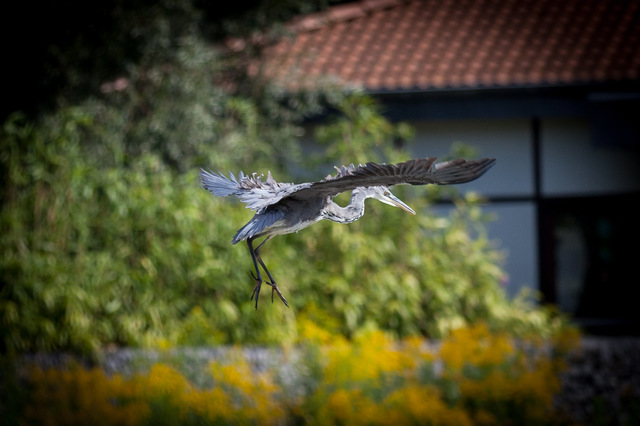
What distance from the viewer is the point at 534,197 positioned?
7379 millimetres

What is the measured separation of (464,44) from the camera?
7.93 metres

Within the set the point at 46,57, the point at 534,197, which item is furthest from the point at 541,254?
the point at 46,57

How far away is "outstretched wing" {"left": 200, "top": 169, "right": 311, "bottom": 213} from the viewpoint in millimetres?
1351

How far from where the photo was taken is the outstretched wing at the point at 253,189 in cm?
135

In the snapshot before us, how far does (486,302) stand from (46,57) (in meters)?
3.78

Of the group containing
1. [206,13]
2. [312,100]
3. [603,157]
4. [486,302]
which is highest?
[206,13]

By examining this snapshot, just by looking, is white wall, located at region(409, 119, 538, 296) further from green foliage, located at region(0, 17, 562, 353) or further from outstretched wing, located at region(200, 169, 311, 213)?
outstretched wing, located at region(200, 169, 311, 213)

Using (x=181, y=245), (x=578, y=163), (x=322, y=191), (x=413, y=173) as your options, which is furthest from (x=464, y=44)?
A: (x=413, y=173)

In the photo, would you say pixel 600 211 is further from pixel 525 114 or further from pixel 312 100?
pixel 312 100

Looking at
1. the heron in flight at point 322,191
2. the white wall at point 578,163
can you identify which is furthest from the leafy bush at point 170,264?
the heron in flight at point 322,191

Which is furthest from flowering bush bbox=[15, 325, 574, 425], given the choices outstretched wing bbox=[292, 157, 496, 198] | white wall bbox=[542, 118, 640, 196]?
outstretched wing bbox=[292, 157, 496, 198]

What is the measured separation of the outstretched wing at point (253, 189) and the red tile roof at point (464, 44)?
565cm

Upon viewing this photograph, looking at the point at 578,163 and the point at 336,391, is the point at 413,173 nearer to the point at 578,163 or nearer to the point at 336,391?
the point at 336,391

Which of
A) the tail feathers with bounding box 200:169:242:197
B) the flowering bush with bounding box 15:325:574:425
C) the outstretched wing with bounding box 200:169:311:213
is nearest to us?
the outstretched wing with bounding box 200:169:311:213
